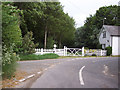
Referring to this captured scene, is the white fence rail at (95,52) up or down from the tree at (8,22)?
down

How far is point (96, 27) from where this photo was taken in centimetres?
4559

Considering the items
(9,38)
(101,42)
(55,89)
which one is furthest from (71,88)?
(101,42)

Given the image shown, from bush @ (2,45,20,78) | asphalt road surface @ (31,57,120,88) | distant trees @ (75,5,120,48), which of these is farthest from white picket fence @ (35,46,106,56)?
bush @ (2,45,20,78)

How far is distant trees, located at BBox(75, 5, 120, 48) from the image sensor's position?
1731 inches

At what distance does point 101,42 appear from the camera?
39469 mm

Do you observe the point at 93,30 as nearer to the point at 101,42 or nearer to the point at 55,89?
the point at 101,42

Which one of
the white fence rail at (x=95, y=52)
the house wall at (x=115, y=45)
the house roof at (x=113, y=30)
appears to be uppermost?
the house roof at (x=113, y=30)

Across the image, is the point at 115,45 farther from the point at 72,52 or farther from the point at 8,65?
the point at 8,65

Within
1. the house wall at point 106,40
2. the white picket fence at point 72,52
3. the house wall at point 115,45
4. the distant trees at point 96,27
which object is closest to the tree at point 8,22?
the white picket fence at point 72,52

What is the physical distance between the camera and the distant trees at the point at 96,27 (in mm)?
43969

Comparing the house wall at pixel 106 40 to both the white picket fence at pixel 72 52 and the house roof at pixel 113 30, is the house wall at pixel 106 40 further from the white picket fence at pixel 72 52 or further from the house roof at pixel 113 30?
the white picket fence at pixel 72 52

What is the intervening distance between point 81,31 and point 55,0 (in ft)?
62.6

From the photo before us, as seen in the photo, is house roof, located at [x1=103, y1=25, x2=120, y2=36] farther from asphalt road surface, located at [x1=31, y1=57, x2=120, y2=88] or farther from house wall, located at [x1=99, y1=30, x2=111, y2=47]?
asphalt road surface, located at [x1=31, y1=57, x2=120, y2=88]

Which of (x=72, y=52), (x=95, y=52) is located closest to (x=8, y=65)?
(x=72, y=52)
